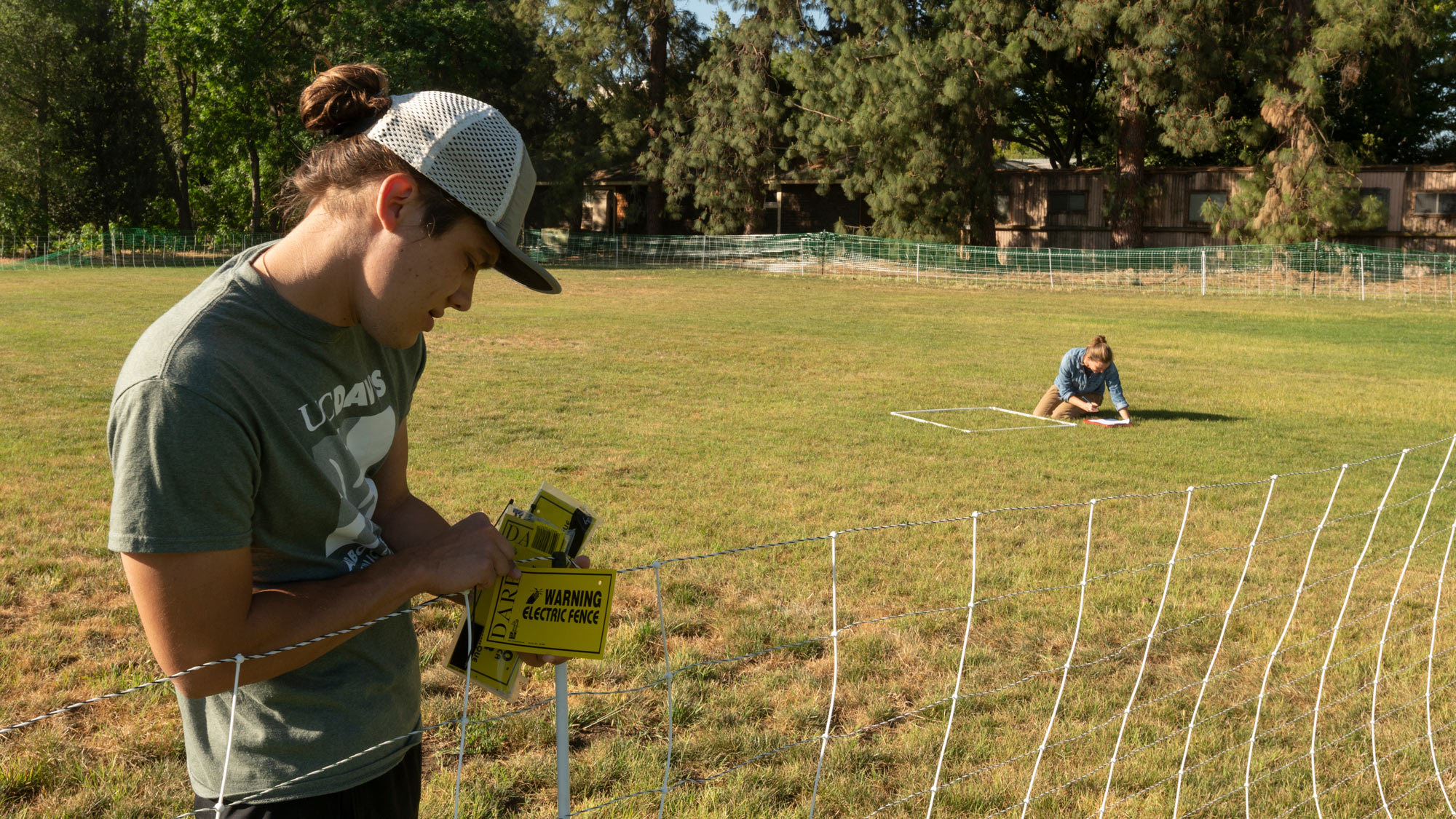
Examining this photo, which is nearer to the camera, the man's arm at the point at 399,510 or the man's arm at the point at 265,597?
the man's arm at the point at 265,597

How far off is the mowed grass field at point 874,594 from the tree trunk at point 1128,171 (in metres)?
21.1

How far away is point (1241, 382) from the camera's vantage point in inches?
528

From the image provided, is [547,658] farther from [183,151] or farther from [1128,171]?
[183,151]

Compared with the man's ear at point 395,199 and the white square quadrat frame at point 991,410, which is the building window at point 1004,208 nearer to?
the white square quadrat frame at point 991,410

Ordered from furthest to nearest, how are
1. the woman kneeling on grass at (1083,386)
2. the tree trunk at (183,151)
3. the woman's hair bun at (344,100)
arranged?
the tree trunk at (183,151) → the woman kneeling on grass at (1083,386) → the woman's hair bun at (344,100)

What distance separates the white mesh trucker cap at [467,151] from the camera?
1526mm

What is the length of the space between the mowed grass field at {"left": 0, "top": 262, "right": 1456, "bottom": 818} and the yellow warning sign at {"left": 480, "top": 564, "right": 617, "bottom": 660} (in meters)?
0.49

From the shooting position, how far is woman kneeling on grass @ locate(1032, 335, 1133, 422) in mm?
10562

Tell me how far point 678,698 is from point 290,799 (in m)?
2.59

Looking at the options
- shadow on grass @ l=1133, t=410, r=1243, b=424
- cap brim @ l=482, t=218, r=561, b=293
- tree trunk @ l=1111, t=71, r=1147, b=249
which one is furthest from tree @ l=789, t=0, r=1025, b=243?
cap brim @ l=482, t=218, r=561, b=293

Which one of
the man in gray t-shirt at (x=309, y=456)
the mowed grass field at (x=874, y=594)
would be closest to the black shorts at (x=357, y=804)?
the man in gray t-shirt at (x=309, y=456)

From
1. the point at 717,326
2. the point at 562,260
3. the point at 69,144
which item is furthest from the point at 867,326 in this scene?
the point at 69,144

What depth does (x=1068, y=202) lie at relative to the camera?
3775 cm

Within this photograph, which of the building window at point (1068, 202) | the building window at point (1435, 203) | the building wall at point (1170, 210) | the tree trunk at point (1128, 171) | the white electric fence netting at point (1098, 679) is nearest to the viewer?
the white electric fence netting at point (1098, 679)
